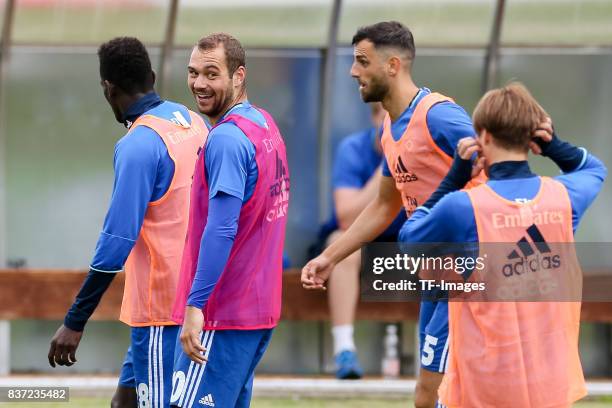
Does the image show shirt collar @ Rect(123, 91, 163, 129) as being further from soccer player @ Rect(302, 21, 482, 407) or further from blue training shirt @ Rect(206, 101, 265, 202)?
soccer player @ Rect(302, 21, 482, 407)

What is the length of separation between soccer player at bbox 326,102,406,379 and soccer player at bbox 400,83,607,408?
16.9 ft

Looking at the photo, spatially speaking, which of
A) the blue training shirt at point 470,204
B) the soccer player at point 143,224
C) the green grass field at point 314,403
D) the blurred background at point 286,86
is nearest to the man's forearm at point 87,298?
the soccer player at point 143,224

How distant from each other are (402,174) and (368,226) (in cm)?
28

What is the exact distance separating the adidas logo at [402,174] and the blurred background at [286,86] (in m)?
4.60

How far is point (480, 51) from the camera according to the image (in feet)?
34.6

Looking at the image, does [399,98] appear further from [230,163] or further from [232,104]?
[230,163]

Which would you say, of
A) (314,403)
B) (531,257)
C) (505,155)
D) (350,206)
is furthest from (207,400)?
(350,206)

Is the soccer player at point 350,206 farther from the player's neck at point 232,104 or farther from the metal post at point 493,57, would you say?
the player's neck at point 232,104

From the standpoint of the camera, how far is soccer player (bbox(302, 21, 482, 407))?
17.7 feet

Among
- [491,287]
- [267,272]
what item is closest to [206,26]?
[267,272]

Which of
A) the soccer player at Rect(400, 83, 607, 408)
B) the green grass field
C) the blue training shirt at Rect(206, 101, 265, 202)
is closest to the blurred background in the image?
the green grass field

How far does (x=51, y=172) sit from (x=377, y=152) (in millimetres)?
2773

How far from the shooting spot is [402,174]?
18.2ft

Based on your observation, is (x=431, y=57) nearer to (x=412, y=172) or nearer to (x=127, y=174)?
(x=412, y=172)
